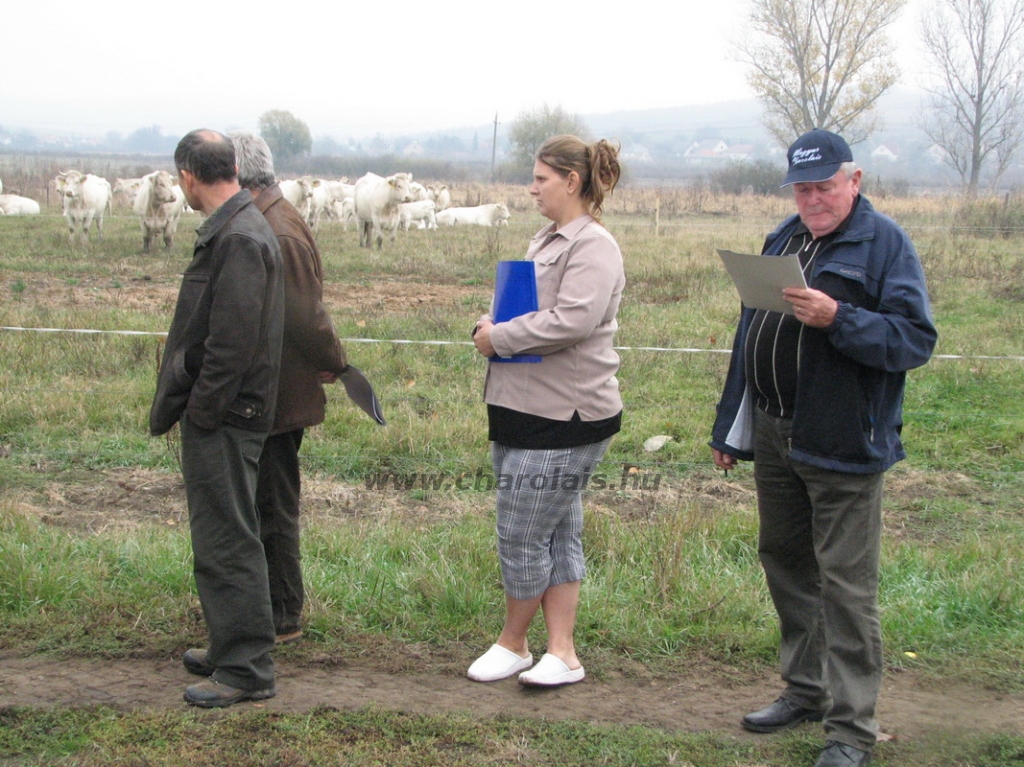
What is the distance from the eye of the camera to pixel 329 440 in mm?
7227

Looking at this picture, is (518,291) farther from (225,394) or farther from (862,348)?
(862,348)

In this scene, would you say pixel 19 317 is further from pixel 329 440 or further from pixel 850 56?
pixel 850 56

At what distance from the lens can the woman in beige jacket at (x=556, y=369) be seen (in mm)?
3551

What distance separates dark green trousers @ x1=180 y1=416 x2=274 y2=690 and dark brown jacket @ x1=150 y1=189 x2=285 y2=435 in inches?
3.9

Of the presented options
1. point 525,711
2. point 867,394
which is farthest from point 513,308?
point 525,711

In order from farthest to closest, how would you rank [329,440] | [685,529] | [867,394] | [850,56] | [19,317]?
[850,56]
[19,317]
[329,440]
[685,529]
[867,394]


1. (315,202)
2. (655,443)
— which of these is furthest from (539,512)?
(315,202)

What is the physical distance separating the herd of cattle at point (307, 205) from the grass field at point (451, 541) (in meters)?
8.12

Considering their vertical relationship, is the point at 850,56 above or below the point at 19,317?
above

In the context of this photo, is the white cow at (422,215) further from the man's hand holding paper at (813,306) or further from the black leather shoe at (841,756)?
the black leather shoe at (841,756)

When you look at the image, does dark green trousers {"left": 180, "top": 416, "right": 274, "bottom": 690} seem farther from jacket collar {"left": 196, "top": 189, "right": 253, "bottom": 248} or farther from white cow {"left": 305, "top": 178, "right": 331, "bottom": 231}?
white cow {"left": 305, "top": 178, "right": 331, "bottom": 231}

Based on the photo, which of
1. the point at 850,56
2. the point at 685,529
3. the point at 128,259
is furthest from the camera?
the point at 850,56

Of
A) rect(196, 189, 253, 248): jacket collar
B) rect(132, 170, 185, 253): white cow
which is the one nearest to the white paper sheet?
rect(196, 189, 253, 248): jacket collar

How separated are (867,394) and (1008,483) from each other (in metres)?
4.24
